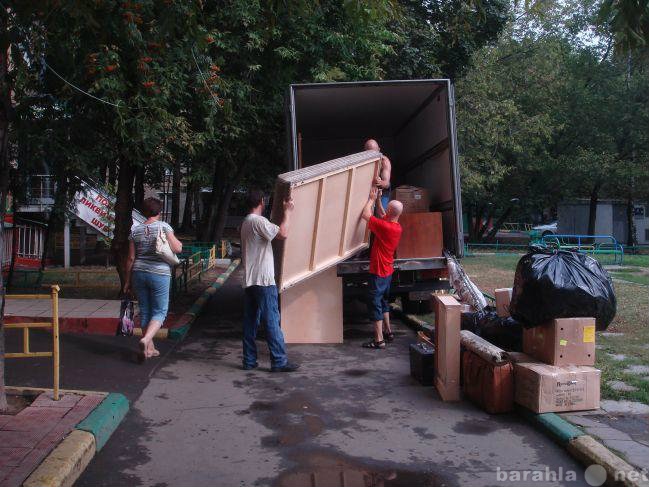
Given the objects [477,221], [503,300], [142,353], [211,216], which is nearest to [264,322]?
[142,353]

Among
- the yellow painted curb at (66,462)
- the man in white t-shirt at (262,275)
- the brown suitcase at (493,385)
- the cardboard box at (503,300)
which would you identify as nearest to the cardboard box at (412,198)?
the cardboard box at (503,300)

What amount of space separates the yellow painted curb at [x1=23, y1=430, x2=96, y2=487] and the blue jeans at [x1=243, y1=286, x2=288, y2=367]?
2.69m

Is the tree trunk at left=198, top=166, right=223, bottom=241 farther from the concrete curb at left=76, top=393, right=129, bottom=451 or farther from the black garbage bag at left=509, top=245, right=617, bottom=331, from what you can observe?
the black garbage bag at left=509, top=245, right=617, bottom=331

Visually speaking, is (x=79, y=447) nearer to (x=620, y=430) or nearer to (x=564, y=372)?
(x=564, y=372)

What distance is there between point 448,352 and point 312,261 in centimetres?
254

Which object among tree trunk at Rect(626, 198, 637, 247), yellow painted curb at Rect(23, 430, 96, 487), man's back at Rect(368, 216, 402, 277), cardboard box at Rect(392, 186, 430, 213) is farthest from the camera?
tree trunk at Rect(626, 198, 637, 247)

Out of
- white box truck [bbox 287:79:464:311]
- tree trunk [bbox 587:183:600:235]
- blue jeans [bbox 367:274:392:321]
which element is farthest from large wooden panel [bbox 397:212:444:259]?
tree trunk [bbox 587:183:600:235]

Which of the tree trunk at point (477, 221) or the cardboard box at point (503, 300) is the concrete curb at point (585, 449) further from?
the tree trunk at point (477, 221)

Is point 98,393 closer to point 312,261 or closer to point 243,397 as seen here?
point 243,397

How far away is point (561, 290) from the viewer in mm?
5391

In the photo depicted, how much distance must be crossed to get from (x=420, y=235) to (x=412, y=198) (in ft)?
2.61

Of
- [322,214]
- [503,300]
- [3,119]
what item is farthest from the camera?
[322,214]

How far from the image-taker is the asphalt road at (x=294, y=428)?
4.43m

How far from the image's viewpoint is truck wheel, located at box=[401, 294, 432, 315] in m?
10.8
